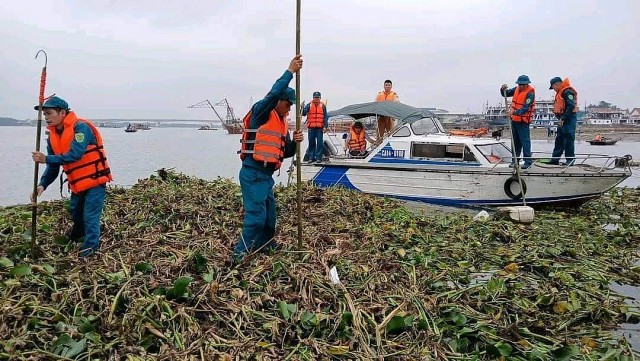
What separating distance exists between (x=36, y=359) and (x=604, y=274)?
580cm

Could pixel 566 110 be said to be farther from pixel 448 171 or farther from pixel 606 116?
pixel 606 116

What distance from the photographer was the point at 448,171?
11.5 metres

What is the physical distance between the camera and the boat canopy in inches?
484

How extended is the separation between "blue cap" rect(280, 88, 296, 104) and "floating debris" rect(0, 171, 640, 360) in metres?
1.57

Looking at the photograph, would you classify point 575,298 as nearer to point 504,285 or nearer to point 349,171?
point 504,285

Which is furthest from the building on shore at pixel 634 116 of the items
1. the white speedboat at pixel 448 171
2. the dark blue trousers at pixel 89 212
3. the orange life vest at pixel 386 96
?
the dark blue trousers at pixel 89 212

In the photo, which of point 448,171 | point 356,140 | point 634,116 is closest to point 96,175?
point 448,171

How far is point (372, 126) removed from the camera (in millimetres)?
14023

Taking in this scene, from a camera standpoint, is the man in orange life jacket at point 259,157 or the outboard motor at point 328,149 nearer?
the man in orange life jacket at point 259,157

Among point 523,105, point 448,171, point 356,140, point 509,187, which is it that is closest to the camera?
point 509,187

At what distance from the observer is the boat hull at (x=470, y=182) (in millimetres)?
10680

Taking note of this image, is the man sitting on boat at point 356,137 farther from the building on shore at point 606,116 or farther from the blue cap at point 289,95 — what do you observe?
the building on shore at point 606,116

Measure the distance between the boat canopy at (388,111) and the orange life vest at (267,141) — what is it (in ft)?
23.5

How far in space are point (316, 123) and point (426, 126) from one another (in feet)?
9.06
